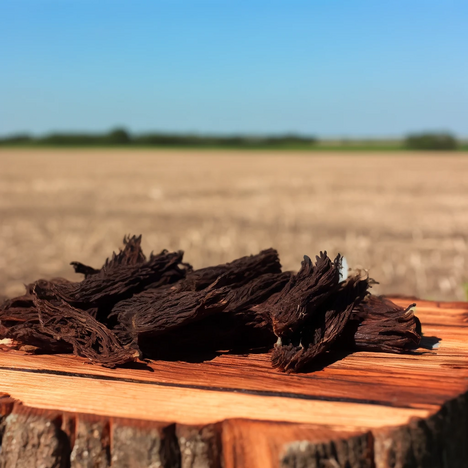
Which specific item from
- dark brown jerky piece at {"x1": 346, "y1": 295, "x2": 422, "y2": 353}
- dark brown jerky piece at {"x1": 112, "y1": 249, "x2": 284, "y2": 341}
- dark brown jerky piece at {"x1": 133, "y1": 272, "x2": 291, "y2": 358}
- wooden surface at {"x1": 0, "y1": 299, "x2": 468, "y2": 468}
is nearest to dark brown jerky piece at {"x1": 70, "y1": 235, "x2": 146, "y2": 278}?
dark brown jerky piece at {"x1": 112, "y1": 249, "x2": 284, "y2": 341}

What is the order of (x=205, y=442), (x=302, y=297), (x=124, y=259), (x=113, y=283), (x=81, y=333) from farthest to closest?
(x=124, y=259)
(x=113, y=283)
(x=81, y=333)
(x=302, y=297)
(x=205, y=442)

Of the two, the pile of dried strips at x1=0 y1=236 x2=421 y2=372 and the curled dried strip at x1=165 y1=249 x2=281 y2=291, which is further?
the curled dried strip at x1=165 y1=249 x2=281 y2=291

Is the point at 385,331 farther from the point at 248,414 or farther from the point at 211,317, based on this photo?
the point at 248,414

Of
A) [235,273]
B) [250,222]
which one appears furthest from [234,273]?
[250,222]

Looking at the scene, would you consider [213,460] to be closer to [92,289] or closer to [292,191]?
[92,289]

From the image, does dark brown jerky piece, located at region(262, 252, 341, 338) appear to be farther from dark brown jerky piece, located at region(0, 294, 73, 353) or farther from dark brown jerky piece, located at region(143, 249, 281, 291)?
dark brown jerky piece, located at region(0, 294, 73, 353)

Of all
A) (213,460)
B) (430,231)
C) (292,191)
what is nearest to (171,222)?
A: (430,231)

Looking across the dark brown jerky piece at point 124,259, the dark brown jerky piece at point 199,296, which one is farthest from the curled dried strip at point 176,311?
the dark brown jerky piece at point 124,259
